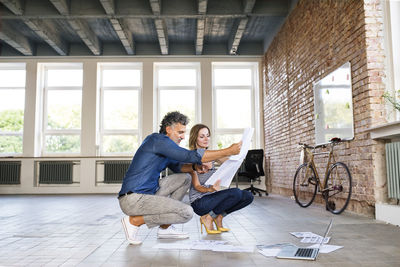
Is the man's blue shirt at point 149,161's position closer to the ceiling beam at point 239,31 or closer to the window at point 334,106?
the window at point 334,106

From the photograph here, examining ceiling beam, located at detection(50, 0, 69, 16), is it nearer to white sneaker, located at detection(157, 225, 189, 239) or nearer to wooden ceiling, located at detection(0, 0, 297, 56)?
wooden ceiling, located at detection(0, 0, 297, 56)

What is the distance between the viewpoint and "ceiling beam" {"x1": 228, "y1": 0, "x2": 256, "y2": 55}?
6575 millimetres

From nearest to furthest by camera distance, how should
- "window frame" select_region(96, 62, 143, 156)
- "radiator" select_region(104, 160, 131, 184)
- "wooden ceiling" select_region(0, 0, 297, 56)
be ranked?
"wooden ceiling" select_region(0, 0, 297, 56) → "radiator" select_region(104, 160, 131, 184) → "window frame" select_region(96, 62, 143, 156)

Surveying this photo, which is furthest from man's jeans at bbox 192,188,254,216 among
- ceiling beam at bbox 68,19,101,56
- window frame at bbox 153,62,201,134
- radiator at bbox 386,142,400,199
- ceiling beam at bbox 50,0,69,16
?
window frame at bbox 153,62,201,134

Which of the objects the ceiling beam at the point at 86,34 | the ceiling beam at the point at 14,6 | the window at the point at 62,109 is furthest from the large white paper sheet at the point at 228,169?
the window at the point at 62,109

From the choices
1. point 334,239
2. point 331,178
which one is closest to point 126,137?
point 331,178

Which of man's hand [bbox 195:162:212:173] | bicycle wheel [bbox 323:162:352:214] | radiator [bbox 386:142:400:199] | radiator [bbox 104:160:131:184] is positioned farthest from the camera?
radiator [bbox 104:160:131:184]

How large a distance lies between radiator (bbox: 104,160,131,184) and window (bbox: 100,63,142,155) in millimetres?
407

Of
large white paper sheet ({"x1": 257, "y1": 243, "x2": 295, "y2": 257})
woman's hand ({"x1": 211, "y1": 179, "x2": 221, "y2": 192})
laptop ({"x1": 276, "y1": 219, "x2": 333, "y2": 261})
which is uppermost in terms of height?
Answer: woman's hand ({"x1": 211, "y1": 179, "x2": 221, "y2": 192})

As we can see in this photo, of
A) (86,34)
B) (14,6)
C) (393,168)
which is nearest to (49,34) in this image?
(86,34)

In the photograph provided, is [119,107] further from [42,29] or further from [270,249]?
[270,249]

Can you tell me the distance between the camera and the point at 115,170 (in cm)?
900

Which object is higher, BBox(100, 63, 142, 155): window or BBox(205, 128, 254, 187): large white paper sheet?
BBox(100, 63, 142, 155): window

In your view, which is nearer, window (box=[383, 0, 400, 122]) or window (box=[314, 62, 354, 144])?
window (box=[383, 0, 400, 122])
